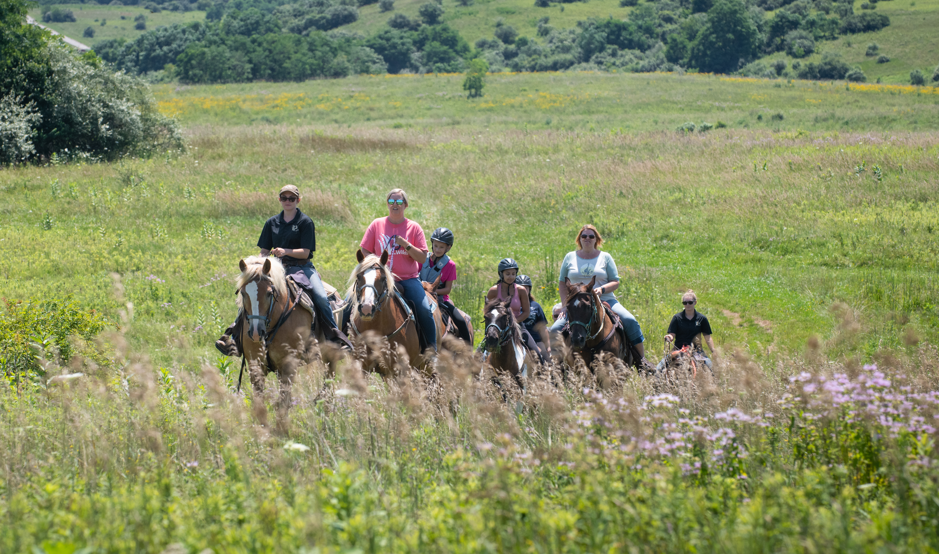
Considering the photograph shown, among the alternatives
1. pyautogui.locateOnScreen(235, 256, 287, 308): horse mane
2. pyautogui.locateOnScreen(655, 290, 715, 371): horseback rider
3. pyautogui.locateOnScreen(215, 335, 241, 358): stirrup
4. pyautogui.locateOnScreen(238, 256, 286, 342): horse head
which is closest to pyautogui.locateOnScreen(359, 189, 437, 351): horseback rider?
pyautogui.locateOnScreen(235, 256, 287, 308): horse mane

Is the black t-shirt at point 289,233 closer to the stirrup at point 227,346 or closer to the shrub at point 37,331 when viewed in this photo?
the stirrup at point 227,346

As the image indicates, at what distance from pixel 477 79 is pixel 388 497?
58.0 m

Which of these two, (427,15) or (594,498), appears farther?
(427,15)

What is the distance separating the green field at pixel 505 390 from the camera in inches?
150

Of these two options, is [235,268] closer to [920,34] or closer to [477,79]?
[477,79]

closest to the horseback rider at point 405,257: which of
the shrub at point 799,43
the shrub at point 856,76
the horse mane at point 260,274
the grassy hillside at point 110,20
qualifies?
the horse mane at point 260,274

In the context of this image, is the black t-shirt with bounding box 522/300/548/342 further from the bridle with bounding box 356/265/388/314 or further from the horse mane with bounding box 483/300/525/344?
the bridle with bounding box 356/265/388/314

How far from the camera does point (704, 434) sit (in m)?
4.71

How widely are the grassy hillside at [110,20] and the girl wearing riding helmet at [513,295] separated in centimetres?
14032

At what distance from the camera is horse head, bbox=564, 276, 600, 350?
8.28m

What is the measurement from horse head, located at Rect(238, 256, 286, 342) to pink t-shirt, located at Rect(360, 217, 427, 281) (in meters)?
1.37

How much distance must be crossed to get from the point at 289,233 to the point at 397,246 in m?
1.39

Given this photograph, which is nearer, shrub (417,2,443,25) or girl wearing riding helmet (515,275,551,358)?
girl wearing riding helmet (515,275,551,358)

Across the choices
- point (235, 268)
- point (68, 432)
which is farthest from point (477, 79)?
point (68, 432)
